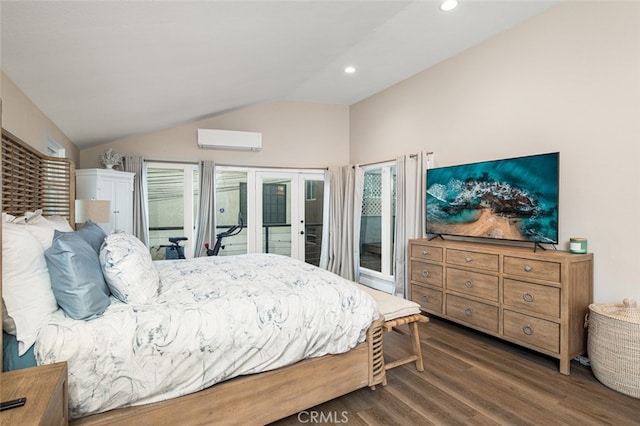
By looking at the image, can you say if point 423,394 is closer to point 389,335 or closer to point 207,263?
point 389,335

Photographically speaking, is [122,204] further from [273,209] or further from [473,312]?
[473,312]

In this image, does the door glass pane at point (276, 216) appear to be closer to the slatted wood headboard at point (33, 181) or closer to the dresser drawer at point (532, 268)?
the slatted wood headboard at point (33, 181)

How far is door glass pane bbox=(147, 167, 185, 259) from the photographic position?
184 inches

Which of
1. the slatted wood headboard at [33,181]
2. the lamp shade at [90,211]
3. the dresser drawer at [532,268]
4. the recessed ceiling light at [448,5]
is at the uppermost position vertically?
the recessed ceiling light at [448,5]

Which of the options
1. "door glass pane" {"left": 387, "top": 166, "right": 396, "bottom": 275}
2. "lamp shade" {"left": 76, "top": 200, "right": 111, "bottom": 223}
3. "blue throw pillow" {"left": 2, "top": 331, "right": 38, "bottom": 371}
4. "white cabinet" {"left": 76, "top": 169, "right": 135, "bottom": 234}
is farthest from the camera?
"door glass pane" {"left": 387, "top": 166, "right": 396, "bottom": 275}

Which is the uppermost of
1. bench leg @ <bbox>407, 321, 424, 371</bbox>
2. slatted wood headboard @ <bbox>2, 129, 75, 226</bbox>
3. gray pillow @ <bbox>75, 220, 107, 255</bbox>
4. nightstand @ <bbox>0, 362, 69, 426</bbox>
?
slatted wood headboard @ <bbox>2, 129, 75, 226</bbox>

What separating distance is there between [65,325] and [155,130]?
3.72 metres

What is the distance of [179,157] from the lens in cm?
476

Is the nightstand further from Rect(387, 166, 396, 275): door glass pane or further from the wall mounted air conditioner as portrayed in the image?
Rect(387, 166, 396, 275): door glass pane

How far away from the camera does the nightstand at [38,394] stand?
954 millimetres

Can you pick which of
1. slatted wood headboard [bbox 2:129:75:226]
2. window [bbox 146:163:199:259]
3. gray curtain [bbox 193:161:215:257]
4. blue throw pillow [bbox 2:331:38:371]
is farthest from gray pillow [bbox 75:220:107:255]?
window [bbox 146:163:199:259]

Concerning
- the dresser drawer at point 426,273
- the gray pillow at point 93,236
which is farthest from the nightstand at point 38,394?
the dresser drawer at point 426,273

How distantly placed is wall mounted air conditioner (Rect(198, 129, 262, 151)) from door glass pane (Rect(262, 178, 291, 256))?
642 mm

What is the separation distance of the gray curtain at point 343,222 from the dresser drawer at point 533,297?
2.64m
